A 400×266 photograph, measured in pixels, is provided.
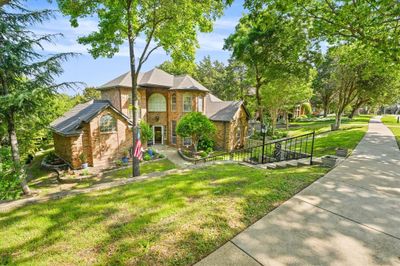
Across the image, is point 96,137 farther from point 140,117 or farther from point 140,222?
point 140,222

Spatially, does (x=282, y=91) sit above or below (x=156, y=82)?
below

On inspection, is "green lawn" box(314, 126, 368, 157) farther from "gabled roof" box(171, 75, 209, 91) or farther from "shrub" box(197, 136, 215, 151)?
"gabled roof" box(171, 75, 209, 91)

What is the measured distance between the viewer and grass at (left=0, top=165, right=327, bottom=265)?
321cm

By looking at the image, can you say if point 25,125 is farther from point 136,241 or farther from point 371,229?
point 371,229

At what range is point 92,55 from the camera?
37.6 feet

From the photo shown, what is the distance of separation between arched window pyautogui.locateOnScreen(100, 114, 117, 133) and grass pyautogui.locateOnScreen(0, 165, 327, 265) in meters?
11.2

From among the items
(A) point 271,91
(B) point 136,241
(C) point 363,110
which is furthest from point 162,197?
(C) point 363,110

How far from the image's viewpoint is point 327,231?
143 inches

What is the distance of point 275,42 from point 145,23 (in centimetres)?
804

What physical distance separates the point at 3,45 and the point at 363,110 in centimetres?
9853

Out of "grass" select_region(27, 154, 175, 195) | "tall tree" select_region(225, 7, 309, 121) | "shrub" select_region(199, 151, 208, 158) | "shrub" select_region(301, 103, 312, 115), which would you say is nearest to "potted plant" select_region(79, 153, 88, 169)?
"grass" select_region(27, 154, 175, 195)

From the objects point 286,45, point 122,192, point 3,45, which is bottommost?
point 122,192

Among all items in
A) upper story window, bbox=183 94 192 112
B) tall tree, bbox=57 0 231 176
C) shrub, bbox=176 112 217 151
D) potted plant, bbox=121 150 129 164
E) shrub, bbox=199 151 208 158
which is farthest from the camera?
upper story window, bbox=183 94 192 112

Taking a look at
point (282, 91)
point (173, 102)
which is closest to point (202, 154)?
point (173, 102)
